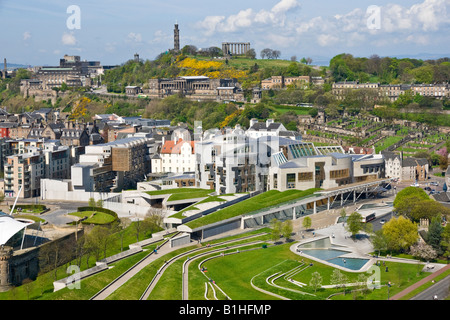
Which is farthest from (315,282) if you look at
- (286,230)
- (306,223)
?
(306,223)

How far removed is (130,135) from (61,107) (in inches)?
1743

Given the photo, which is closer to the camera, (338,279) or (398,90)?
(338,279)

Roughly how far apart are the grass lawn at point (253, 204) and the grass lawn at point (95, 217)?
26.7 feet

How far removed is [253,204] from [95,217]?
10.8m

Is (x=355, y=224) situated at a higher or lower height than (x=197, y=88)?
lower

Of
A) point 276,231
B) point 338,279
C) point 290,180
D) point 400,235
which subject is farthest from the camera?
point 290,180

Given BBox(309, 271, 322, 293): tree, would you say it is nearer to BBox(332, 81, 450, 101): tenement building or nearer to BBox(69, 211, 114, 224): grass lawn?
BBox(69, 211, 114, 224): grass lawn

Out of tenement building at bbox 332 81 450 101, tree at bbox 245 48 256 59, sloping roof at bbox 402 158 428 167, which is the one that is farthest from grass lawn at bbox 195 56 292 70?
sloping roof at bbox 402 158 428 167

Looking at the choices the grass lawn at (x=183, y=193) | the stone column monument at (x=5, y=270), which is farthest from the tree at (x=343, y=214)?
the stone column monument at (x=5, y=270)

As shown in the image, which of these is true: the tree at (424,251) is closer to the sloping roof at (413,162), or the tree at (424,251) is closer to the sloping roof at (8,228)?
the sloping roof at (8,228)

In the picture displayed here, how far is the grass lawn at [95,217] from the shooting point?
4262 centimetres

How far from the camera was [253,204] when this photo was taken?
41.2 metres

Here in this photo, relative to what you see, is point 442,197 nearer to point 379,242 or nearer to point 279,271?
point 379,242

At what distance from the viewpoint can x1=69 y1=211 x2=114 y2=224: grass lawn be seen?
4262 centimetres
